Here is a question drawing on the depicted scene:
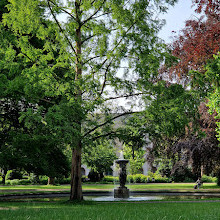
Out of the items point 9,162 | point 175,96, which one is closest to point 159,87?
point 175,96

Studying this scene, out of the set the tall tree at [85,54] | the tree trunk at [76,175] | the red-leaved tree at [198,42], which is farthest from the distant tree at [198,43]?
the tree trunk at [76,175]

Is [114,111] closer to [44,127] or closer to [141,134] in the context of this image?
[141,134]

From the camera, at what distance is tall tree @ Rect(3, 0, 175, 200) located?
1134 cm

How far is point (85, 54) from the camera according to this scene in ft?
43.4

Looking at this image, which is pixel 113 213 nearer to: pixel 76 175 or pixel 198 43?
pixel 76 175

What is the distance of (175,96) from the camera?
12.2 metres

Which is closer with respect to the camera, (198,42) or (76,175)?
(76,175)

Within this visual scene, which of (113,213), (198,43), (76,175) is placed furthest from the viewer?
(198,43)

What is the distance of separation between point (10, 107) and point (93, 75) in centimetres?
593

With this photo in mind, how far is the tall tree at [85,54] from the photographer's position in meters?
11.3

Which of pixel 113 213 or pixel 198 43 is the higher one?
pixel 198 43

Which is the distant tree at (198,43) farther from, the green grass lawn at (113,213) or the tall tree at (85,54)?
the green grass lawn at (113,213)

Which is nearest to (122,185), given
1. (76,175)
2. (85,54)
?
(76,175)

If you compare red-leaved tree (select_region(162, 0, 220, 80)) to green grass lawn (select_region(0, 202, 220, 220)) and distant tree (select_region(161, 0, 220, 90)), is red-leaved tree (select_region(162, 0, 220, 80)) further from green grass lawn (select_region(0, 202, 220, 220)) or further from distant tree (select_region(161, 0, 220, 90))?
green grass lawn (select_region(0, 202, 220, 220))
